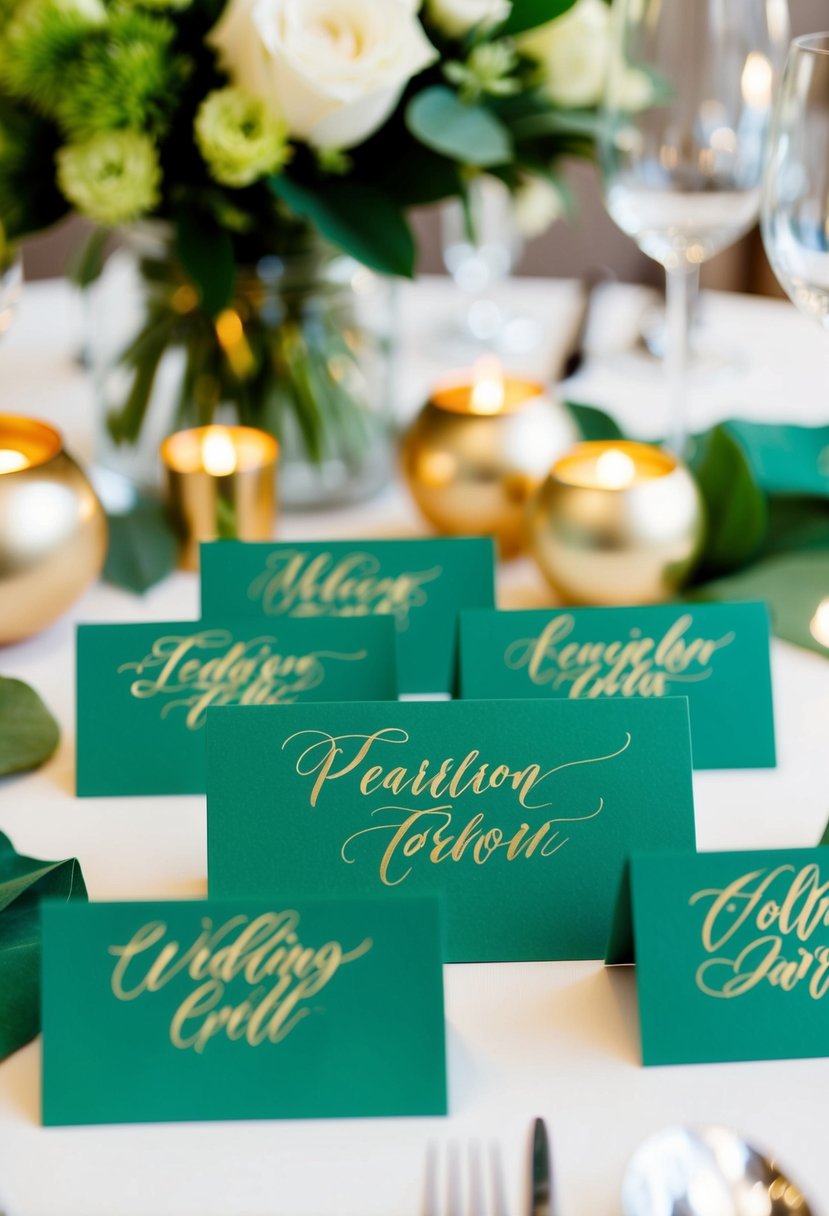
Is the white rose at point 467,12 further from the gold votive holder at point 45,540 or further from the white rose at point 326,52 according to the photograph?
the gold votive holder at point 45,540

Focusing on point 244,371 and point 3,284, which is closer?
point 3,284

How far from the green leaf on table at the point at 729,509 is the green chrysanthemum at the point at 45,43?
51cm

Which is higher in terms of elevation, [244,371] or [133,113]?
[133,113]

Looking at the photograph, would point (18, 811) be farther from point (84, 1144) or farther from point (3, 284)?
point (3, 284)

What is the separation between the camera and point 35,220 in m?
1.01

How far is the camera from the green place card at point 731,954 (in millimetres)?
550

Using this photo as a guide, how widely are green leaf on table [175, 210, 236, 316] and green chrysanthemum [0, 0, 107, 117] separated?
121mm

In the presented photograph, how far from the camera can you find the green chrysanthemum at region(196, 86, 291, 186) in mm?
876

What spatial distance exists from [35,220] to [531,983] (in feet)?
2.27

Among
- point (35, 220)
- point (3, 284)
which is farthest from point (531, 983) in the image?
point (35, 220)

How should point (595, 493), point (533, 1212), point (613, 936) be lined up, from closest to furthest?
1. point (533, 1212)
2. point (613, 936)
3. point (595, 493)

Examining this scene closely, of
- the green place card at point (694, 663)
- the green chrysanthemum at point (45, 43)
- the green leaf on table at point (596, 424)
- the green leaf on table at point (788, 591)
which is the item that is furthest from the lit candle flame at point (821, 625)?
the green chrysanthemum at point (45, 43)

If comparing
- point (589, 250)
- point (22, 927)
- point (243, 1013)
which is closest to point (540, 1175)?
point (243, 1013)

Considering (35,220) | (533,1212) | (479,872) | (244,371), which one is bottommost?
(533,1212)
